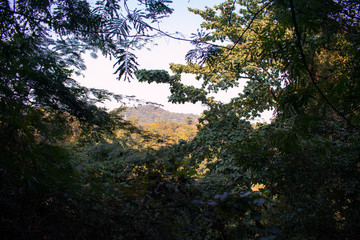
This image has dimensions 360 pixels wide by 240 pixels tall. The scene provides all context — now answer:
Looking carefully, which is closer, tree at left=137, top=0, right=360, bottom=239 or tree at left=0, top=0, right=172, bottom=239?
tree at left=0, top=0, right=172, bottom=239

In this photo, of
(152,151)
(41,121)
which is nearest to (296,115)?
(152,151)

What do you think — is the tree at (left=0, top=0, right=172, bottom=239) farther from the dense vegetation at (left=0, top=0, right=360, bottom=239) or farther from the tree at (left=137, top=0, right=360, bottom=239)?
the tree at (left=137, top=0, right=360, bottom=239)

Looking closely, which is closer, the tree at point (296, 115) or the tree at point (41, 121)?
the tree at point (41, 121)

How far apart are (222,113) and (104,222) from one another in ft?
18.3

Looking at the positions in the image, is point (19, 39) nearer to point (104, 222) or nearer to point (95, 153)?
point (104, 222)

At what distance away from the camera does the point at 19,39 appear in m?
2.04

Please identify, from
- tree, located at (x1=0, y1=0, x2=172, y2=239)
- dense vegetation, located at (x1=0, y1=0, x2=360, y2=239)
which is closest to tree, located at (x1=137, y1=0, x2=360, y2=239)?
dense vegetation, located at (x1=0, y1=0, x2=360, y2=239)

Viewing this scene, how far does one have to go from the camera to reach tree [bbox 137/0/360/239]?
188cm

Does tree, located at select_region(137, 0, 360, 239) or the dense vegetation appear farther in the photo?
tree, located at select_region(137, 0, 360, 239)

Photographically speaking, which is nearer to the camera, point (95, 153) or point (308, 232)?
point (308, 232)

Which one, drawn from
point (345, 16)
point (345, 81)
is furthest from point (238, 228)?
point (345, 16)

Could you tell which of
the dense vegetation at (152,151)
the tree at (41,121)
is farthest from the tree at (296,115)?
the tree at (41,121)

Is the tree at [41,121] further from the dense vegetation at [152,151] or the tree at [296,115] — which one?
the tree at [296,115]

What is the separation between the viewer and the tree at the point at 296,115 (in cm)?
188
